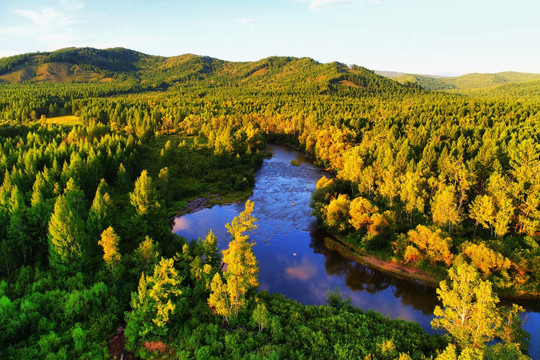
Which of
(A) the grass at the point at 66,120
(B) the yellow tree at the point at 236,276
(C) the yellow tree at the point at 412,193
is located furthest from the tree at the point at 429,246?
(A) the grass at the point at 66,120

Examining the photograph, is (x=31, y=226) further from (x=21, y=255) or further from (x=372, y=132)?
(x=372, y=132)

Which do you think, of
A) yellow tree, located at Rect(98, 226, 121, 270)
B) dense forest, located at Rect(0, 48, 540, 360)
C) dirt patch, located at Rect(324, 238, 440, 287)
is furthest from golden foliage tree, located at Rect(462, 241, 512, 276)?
yellow tree, located at Rect(98, 226, 121, 270)

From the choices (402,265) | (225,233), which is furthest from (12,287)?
(402,265)

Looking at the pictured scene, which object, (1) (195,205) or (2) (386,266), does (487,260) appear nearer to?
(2) (386,266)

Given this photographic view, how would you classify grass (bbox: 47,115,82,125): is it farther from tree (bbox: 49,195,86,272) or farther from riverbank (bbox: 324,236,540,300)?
riverbank (bbox: 324,236,540,300)

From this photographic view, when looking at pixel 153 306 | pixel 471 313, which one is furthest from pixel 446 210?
pixel 153 306

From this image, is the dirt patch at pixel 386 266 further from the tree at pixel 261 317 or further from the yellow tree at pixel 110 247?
the yellow tree at pixel 110 247
